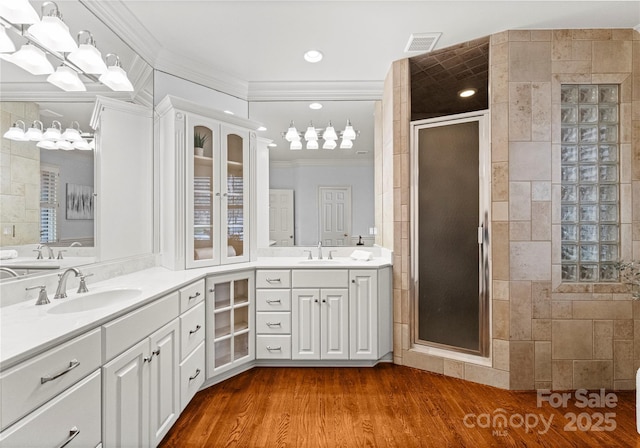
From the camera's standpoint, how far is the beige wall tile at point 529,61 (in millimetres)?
2277

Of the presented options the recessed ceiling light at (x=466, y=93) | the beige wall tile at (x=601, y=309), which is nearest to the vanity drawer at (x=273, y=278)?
the beige wall tile at (x=601, y=309)

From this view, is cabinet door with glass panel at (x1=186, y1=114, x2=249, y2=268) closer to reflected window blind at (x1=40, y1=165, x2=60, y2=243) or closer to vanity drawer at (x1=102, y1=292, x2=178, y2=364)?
vanity drawer at (x1=102, y1=292, x2=178, y2=364)

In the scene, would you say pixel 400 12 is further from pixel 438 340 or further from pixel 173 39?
pixel 438 340

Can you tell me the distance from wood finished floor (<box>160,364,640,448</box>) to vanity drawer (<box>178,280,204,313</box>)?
0.69m

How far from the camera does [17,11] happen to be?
134cm

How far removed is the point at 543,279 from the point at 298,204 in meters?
2.10

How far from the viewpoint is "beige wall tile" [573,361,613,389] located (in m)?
2.27

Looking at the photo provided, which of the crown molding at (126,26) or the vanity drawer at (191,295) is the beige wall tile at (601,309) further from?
the crown molding at (126,26)

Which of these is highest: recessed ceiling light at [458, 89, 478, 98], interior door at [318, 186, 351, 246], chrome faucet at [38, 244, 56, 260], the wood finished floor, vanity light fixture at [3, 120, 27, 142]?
recessed ceiling light at [458, 89, 478, 98]

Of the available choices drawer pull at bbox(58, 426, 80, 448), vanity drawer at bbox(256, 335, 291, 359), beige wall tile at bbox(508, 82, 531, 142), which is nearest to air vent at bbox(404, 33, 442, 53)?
beige wall tile at bbox(508, 82, 531, 142)

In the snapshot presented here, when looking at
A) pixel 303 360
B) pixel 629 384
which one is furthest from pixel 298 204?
pixel 629 384

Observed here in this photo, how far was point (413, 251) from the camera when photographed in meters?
2.70

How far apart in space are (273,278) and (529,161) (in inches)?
84.3

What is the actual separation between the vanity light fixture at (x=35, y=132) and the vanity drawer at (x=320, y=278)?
1.80 m
